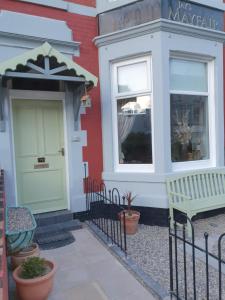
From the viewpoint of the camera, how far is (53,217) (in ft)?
15.2

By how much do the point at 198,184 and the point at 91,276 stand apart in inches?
105

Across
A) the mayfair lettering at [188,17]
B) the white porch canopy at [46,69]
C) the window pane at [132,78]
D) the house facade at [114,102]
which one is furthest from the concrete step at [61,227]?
the mayfair lettering at [188,17]

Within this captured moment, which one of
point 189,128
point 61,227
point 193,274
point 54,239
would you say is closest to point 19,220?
point 54,239

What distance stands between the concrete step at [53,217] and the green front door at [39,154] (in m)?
0.14

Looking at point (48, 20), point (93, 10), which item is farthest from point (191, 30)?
point (48, 20)

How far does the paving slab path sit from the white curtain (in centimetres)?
188

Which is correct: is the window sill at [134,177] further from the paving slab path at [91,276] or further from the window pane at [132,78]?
the window pane at [132,78]

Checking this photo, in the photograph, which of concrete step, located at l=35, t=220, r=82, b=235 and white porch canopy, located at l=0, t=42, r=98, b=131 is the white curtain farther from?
concrete step, located at l=35, t=220, r=82, b=235

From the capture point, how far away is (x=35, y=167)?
472cm

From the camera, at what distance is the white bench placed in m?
4.42

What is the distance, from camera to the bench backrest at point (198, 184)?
15.5 feet

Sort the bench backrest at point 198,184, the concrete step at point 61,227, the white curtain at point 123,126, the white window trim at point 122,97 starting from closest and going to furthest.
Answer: the concrete step at point 61,227, the bench backrest at point 198,184, the white window trim at point 122,97, the white curtain at point 123,126

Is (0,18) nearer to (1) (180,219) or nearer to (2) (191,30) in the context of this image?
(2) (191,30)

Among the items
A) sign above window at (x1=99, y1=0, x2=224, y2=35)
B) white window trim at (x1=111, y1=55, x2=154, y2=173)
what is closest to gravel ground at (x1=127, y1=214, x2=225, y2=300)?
white window trim at (x1=111, y1=55, x2=154, y2=173)
